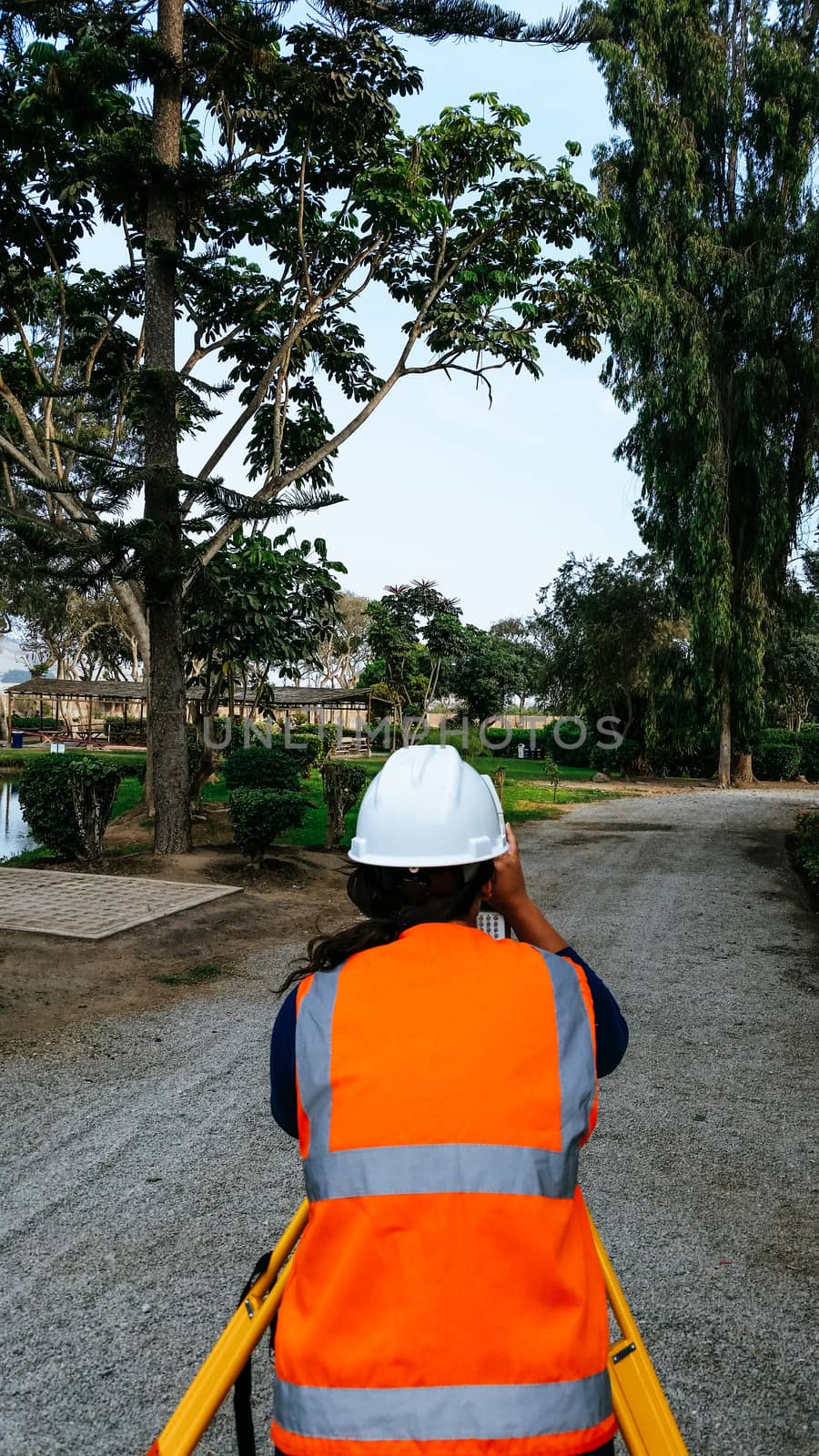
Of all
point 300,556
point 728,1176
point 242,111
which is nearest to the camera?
point 728,1176

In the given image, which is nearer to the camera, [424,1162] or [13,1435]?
[424,1162]

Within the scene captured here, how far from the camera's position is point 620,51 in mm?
23859

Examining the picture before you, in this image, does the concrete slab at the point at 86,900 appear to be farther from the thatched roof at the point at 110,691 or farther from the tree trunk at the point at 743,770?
the thatched roof at the point at 110,691

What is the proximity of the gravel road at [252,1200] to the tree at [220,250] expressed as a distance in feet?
20.0

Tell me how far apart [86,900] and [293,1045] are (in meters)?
7.59

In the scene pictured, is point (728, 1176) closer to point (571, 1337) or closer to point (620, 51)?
point (571, 1337)

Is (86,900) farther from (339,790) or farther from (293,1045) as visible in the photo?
(293,1045)

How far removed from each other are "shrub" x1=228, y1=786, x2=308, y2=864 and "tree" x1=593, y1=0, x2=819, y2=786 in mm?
17220

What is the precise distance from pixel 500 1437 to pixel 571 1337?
0.14m

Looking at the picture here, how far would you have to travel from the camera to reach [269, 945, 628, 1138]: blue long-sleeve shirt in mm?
1487

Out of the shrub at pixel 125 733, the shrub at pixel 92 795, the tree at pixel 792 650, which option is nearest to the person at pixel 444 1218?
the shrub at pixel 92 795

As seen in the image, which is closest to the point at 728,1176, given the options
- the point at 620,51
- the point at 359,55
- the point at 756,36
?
the point at 359,55

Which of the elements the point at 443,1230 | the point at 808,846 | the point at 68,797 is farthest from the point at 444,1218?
the point at 808,846

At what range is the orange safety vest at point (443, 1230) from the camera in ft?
4.00
